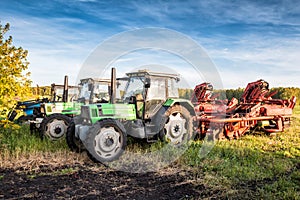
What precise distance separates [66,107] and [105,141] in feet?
13.9

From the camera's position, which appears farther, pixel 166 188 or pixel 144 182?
pixel 144 182

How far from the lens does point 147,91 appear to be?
7117 millimetres

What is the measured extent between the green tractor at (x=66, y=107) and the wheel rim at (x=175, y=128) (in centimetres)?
269

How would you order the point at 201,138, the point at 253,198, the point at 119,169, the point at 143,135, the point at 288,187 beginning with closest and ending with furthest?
1. the point at 253,198
2. the point at 288,187
3. the point at 119,169
4. the point at 143,135
5. the point at 201,138

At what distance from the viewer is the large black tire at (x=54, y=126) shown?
872cm

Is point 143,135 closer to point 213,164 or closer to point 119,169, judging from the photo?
point 119,169

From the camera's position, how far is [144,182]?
16.1 ft

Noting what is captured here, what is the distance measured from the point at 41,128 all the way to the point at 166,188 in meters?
5.45

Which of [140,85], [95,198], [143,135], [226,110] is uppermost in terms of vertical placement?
[140,85]

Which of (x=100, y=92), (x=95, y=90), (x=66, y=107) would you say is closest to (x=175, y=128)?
(x=100, y=92)

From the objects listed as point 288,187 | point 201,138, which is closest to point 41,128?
point 201,138

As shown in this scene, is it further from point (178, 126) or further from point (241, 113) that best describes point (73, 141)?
point (241, 113)

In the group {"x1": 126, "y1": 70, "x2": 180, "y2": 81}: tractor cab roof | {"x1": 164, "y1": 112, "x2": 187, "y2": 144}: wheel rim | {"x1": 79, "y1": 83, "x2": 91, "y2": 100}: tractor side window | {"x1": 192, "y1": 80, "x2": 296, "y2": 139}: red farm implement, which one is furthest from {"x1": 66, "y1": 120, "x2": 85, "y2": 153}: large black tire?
{"x1": 192, "y1": 80, "x2": 296, "y2": 139}: red farm implement

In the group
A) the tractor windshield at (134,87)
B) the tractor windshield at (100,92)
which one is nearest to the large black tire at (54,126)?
the tractor windshield at (100,92)
